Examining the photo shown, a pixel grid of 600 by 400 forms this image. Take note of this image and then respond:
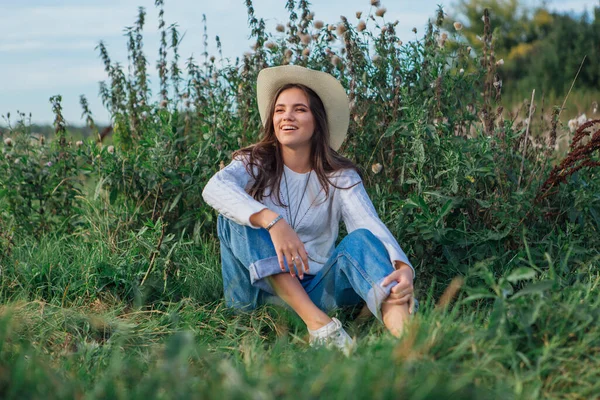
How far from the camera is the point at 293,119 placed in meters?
3.44

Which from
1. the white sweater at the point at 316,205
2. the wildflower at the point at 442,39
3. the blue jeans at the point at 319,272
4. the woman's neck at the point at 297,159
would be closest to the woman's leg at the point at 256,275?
the blue jeans at the point at 319,272

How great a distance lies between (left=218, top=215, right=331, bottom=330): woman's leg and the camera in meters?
3.04

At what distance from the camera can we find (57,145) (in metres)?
4.79

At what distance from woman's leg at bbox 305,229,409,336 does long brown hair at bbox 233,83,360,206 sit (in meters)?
0.45

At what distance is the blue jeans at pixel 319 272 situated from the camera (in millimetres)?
2957

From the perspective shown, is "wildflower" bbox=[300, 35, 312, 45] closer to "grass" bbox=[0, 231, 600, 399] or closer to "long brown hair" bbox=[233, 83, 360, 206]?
"long brown hair" bbox=[233, 83, 360, 206]

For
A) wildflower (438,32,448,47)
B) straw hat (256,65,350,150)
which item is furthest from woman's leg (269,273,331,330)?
wildflower (438,32,448,47)

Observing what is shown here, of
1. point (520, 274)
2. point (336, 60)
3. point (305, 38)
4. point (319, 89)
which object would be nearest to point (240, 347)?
point (520, 274)

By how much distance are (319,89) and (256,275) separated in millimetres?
1092

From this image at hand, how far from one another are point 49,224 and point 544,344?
11.5 ft

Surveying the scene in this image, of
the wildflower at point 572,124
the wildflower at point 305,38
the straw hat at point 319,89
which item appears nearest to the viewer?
the straw hat at point 319,89

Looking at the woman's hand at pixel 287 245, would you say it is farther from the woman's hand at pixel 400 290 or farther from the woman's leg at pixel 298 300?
the woman's hand at pixel 400 290

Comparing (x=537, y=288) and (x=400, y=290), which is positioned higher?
(x=537, y=288)

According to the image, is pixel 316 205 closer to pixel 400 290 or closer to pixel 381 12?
pixel 400 290
